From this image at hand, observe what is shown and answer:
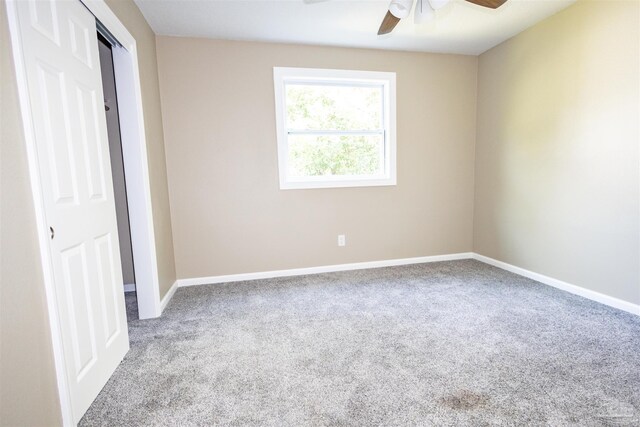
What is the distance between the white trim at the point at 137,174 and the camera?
→ 2.23 meters

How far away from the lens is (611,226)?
2.42m

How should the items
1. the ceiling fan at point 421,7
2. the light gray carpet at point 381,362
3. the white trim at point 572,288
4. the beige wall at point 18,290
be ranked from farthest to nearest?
the white trim at point 572,288 < the ceiling fan at point 421,7 < the light gray carpet at point 381,362 < the beige wall at point 18,290

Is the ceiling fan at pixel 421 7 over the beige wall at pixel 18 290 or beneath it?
over

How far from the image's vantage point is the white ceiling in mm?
2475

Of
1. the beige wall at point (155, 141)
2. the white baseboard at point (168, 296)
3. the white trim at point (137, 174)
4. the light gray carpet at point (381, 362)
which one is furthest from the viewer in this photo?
the white baseboard at point (168, 296)

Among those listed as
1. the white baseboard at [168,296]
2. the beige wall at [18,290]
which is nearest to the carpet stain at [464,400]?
the beige wall at [18,290]

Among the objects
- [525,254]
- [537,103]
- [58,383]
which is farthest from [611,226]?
[58,383]

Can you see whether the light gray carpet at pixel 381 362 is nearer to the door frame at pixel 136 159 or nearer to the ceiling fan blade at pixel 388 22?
the door frame at pixel 136 159

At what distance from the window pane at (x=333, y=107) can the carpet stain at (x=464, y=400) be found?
279 centimetres

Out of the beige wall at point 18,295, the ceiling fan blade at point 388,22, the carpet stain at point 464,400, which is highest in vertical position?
the ceiling fan blade at point 388,22

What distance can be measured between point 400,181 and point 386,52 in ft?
4.88

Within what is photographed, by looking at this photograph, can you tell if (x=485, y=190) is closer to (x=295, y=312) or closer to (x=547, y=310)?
(x=547, y=310)

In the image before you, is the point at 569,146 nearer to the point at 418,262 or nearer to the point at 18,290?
the point at 418,262

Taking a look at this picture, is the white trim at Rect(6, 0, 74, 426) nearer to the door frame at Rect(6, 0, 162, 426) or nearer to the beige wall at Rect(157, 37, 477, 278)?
the door frame at Rect(6, 0, 162, 426)
